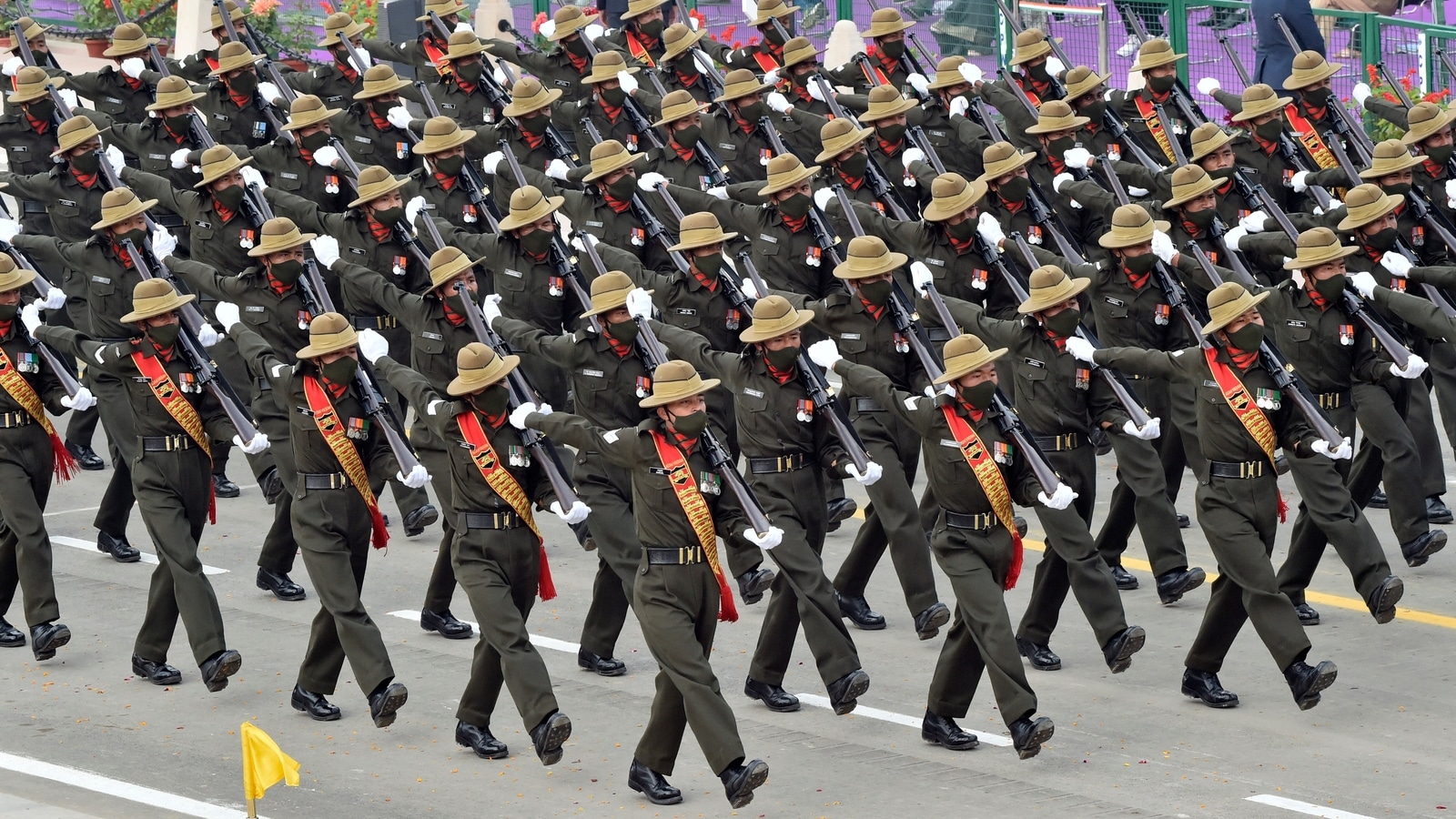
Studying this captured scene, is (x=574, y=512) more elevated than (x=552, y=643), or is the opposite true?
(x=574, y=512)

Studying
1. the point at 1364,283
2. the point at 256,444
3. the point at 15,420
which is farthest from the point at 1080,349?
the point at 15,420

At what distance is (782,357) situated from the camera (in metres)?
11.1

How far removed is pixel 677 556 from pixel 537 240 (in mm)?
4353

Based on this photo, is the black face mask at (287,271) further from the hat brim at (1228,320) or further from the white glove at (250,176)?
the hat brim at (1228,320)

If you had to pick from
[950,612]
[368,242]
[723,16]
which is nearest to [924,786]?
[950,612]

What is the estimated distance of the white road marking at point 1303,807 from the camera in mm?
9289

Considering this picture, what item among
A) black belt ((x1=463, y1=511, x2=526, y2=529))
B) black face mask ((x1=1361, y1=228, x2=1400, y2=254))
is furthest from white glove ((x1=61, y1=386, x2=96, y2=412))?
black face mask ((x1=1361, y1=228, x2=1400, y2=254))

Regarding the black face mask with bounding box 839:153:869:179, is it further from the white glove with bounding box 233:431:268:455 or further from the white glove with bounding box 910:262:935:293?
the white glove with bounding box 233:431:268:455

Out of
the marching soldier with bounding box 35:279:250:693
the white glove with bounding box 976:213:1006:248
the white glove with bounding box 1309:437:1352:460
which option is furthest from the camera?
the white glove with bounding box 976:213:1006:248

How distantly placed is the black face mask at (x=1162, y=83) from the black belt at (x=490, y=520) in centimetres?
876

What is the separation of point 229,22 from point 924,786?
41.3 ft

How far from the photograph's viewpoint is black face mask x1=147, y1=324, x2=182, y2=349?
11680 millimetres

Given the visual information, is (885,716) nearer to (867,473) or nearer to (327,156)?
(867,473)

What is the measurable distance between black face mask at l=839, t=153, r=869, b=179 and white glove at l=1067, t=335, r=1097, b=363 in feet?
12.6
